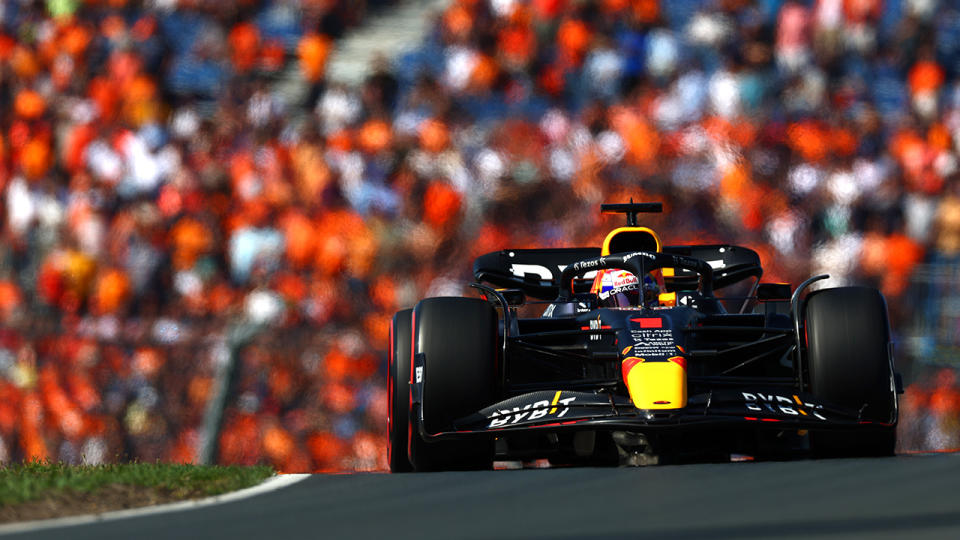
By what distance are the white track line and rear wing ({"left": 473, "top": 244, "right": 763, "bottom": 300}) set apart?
288cm

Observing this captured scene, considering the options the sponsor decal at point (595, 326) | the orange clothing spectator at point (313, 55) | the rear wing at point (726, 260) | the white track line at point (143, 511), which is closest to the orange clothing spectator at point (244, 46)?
the orange clothing spectator at point (313, 55)

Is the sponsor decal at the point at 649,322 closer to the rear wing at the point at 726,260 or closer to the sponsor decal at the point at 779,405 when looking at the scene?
the sponsor decal at the point at 779,405

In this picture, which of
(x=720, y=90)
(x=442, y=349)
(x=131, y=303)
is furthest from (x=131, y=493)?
(x=720, y=90)

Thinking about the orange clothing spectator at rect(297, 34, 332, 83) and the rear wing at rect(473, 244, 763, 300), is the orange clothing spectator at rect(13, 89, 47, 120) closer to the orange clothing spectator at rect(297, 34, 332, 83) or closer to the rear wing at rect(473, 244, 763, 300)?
the orange clothing spectator at rect(297, 34, 332, 83)

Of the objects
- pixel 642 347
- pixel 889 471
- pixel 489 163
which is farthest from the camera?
pixel 489 163

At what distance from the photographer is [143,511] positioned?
5215 mm

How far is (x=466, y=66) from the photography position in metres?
14.9

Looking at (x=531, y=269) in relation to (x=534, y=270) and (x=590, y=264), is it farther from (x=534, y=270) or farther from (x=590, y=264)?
(x=590, y=264)

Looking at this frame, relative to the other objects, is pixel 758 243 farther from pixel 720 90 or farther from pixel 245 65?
pixel 245 65

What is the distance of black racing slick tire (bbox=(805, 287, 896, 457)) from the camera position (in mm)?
7098

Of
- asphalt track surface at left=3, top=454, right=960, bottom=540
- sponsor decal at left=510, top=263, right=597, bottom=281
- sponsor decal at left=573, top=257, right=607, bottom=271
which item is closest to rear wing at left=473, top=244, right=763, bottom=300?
sponsor decal at left=510, top=263, right=597, bottom=281

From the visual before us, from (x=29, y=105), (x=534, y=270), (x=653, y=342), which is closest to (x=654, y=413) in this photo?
(x=653, y=342)

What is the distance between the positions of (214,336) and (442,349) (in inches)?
130

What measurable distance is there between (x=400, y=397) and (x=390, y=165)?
269 inches
